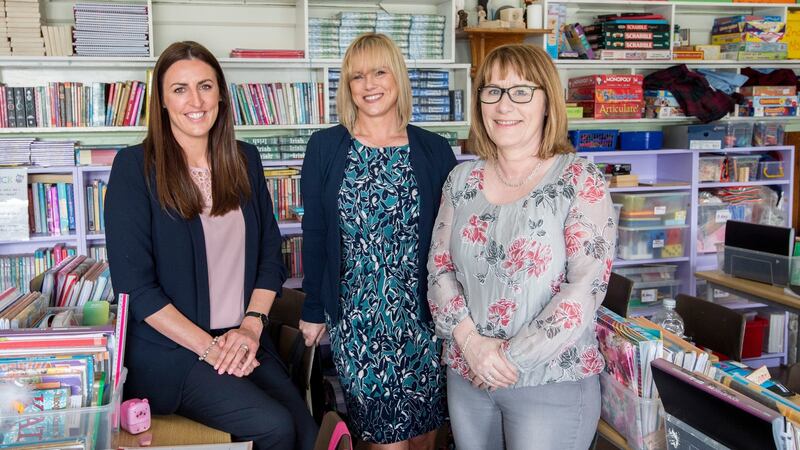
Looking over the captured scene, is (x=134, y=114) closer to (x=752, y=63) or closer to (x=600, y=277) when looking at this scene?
(x=600, y=277)

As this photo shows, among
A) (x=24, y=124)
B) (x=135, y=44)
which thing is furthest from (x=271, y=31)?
(x=24, y=124)

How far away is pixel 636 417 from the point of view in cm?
166

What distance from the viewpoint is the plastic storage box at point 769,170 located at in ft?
15.8

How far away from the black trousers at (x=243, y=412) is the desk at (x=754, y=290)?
2324mm

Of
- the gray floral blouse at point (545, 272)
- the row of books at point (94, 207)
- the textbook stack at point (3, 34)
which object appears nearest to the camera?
the gray floral blouse at point (545, 272)

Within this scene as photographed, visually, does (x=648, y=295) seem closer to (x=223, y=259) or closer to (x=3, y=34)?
(x=223, y=259)

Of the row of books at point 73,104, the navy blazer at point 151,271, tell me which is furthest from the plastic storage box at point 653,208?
the navy blazer at point 151,271

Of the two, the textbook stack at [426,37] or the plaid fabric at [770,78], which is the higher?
the textbook stack at [426,37]

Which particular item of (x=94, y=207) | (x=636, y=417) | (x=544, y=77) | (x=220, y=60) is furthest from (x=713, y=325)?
(x=94, y=207)

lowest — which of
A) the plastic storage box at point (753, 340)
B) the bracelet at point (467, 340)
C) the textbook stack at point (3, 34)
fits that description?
the plastic storage box at point (753, 340)

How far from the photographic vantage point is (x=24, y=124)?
12.5 ft

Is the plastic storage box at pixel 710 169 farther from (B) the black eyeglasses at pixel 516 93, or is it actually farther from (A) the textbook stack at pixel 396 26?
(B) the black eyeglasses at pixel 516 93

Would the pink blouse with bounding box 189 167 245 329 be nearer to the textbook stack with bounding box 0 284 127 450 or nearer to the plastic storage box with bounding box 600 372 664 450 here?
the textbook stack with bounding box 0 284 127 450

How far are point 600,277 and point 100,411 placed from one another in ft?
3.63
